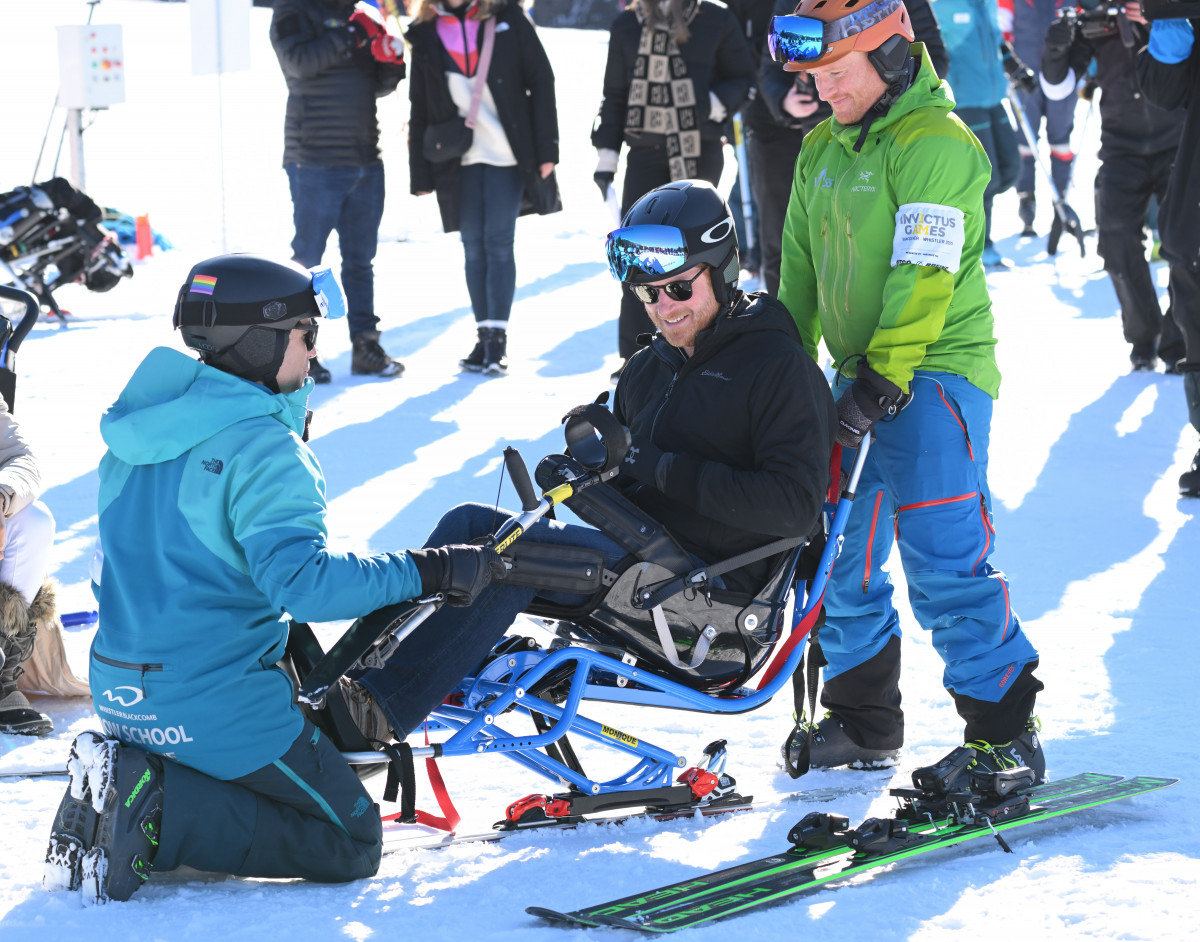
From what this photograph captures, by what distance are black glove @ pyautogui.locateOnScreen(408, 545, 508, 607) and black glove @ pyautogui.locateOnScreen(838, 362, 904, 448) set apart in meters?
1.10

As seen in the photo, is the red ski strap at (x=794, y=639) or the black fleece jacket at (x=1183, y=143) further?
the black fleece jacket at (x=1183, y=143)

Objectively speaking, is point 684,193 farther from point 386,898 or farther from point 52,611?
point 52,611

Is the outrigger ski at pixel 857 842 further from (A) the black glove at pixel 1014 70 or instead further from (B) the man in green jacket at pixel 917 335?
(A) the black glove at pixel 1014 70

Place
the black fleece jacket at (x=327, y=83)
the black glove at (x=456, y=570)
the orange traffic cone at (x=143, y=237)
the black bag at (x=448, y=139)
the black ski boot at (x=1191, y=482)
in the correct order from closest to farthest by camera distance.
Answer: the black glove at (x=456, y=570), the black ski boot at (x=1191, y=482), the black fleece jacket at (x=327, y=83), the black bag at (x=448, y=139), the orange traffic cone at (x=143, y=237)

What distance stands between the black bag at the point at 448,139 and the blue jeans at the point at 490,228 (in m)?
0.17

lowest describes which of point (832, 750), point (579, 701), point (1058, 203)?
point (832, 750)

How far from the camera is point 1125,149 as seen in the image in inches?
318

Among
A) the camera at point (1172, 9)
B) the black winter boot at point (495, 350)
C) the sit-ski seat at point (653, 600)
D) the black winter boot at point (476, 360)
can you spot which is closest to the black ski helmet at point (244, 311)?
the sit-ski seat at point (653, 600)

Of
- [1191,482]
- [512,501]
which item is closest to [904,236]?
[512,501]

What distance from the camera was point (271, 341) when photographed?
3.18 metres

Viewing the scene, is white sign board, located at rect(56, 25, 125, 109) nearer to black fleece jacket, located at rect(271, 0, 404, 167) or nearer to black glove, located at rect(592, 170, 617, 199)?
black fleece jacket, located at rect(271, 0, 404, 167)

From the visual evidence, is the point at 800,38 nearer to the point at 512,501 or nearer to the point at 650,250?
the point at 650,250

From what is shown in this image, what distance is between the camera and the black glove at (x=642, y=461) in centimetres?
358

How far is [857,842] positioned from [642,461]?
1060 millimetres
